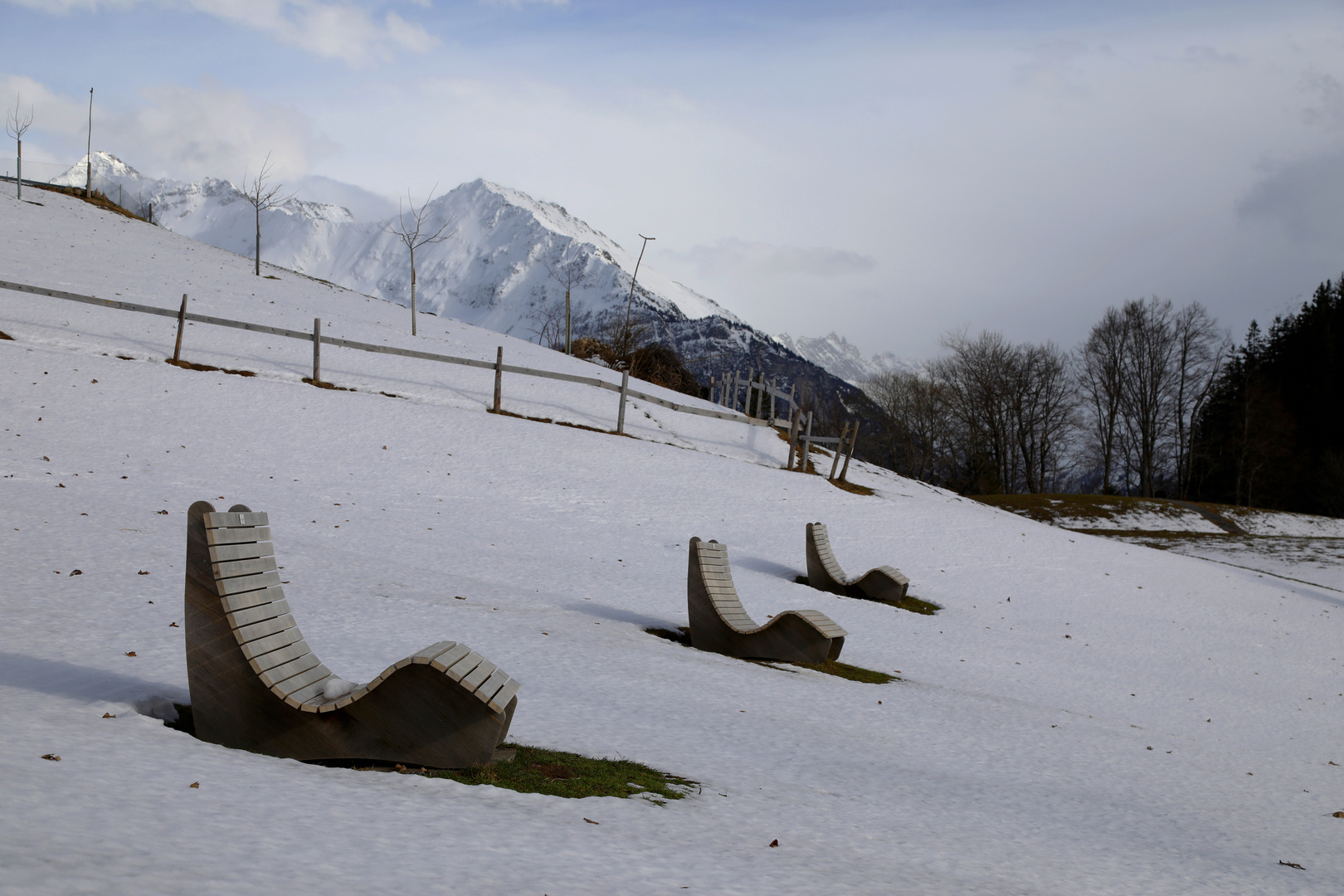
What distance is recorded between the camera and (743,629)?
25.8 ft

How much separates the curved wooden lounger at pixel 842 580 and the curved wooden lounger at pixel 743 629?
3859mm

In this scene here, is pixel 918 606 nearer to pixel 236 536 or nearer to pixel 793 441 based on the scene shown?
pixel 793 441

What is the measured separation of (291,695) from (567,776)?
131 centimetres

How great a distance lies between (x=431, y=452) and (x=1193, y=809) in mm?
12458

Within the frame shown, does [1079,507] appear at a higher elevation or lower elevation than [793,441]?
lower

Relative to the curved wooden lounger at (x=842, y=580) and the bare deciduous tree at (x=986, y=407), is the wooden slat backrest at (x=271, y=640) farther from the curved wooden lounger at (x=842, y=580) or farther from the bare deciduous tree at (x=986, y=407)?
the bare deciduous tree at (x=986, y=407)

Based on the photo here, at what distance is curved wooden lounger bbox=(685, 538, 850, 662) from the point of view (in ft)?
25.3

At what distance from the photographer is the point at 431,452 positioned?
15.0 metres

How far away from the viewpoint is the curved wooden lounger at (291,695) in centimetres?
373

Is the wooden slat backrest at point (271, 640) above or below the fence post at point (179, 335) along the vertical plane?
below

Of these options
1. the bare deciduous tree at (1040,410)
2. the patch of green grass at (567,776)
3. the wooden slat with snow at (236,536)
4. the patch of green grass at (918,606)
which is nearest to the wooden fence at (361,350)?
the patch of green grass at (918,606)

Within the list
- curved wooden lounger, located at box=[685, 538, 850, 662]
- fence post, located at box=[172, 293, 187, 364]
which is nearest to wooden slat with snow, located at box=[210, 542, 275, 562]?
curved wooden lounger, located at box=[685, 538, 850, 662]

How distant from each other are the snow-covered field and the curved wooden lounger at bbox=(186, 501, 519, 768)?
0.59ft

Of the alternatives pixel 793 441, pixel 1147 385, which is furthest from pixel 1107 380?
pixel 793 441
